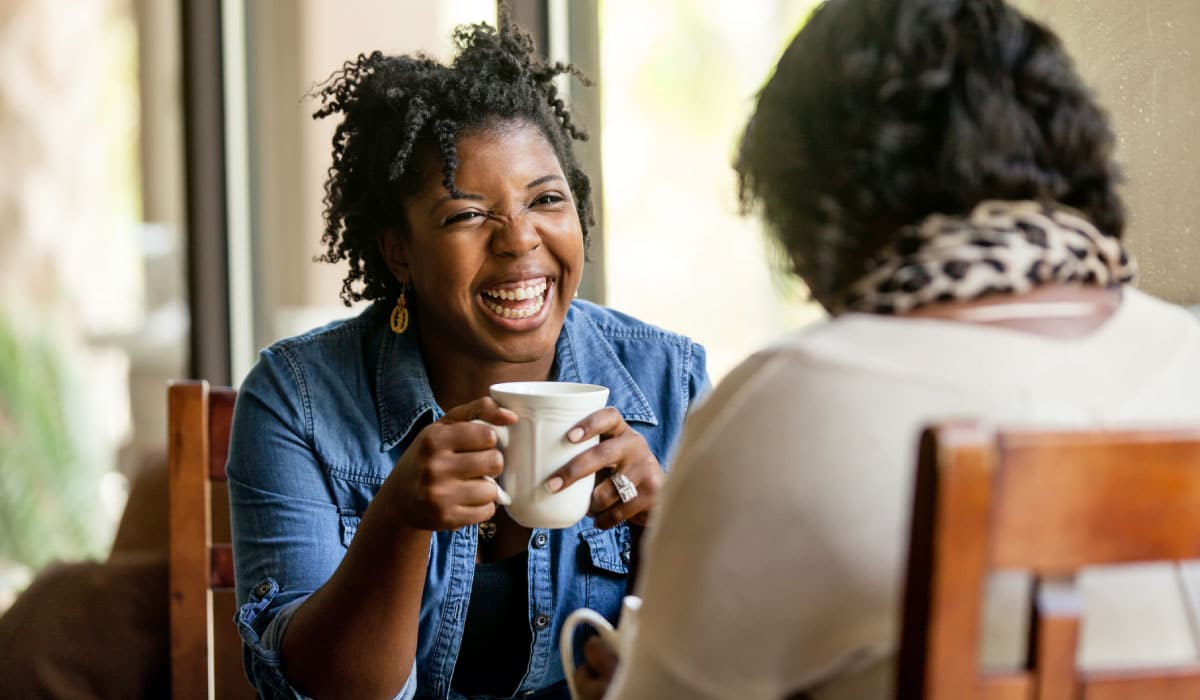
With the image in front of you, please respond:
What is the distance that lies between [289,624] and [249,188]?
2.07 m

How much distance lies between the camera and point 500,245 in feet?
4.50

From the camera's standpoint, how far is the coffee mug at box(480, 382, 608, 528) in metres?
1.03

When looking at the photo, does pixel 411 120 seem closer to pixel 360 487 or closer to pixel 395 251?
pixel 395 251

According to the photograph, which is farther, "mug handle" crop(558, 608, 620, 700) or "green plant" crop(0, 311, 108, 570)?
"green plant" crop(0, 311, 108, 570)

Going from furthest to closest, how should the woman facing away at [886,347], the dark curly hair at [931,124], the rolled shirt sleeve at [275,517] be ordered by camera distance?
1. the rolled shirt sleeve at [275,517]
2. the dark curly hair at [931,124]
3. the woman facing away at [886,347]

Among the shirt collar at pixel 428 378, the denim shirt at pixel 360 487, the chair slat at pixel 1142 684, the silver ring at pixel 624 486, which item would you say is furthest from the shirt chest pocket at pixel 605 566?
the chair slat at pixel 1142 684

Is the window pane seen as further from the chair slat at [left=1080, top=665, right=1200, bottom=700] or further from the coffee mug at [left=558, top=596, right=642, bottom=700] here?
the chair slat at [left=1080, top=665, right=1200, bottom=700]

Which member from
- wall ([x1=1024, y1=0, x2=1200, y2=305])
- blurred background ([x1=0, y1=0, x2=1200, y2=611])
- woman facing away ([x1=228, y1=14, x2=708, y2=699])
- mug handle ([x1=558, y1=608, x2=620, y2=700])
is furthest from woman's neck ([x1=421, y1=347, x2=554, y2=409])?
blurred background ([x1=0, y1=0, x2=1200, y2=611])

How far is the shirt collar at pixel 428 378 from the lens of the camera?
1.42 metres

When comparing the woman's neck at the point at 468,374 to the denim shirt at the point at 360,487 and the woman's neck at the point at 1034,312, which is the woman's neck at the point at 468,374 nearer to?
the denim shirt at the point at 360,487

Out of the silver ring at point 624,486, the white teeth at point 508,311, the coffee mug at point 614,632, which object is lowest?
the coffee mug at point 614,632

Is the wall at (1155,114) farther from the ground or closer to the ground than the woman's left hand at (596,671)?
farther from the ground

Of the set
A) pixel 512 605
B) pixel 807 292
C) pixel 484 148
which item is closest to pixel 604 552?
pixel 512 605

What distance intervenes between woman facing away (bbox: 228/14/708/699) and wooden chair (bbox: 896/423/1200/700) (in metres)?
→ 0.65
